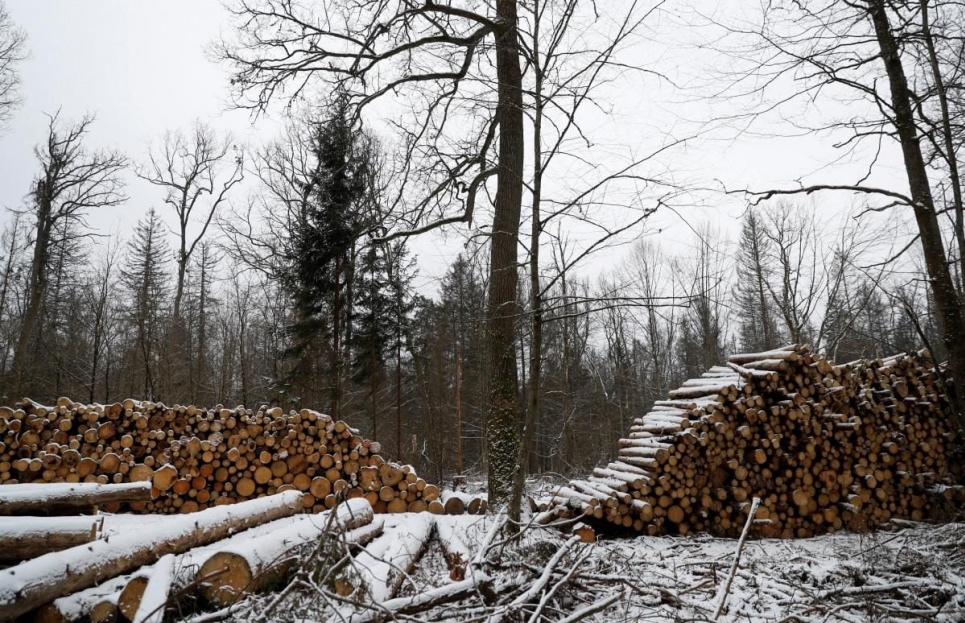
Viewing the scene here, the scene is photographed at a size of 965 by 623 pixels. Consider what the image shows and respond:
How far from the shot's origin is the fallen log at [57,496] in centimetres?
441

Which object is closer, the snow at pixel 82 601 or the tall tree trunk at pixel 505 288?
the snow at pixel 82 601

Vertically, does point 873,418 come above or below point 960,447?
above

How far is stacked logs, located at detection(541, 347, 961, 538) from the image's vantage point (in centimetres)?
611

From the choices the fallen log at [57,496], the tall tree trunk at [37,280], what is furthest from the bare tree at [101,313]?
the fallen log at [57,496]

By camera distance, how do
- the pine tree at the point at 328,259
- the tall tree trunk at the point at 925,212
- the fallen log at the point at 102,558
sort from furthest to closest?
1. the pine tree at the point at 328,259
2. the tall tree trunk at the point at 925,212
3. the fallen log at the point at 102,558

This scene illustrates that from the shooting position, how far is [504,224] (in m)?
6.41

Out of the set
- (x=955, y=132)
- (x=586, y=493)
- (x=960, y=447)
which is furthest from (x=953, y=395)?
(x=586, y=493)

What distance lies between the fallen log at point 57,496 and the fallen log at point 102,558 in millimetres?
1548

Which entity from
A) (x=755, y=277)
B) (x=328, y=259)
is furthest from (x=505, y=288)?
(x=755, y=277)

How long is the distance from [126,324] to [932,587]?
1030 inches

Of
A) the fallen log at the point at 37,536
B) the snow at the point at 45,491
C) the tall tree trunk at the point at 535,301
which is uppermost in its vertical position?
the tall tree trunk at the point at 535,301

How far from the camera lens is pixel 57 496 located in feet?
Answer: 15.2

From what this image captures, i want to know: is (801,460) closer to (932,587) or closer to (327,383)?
(932,587)

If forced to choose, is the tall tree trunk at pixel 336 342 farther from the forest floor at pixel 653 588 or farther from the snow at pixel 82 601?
the snow at pixel 82 601
